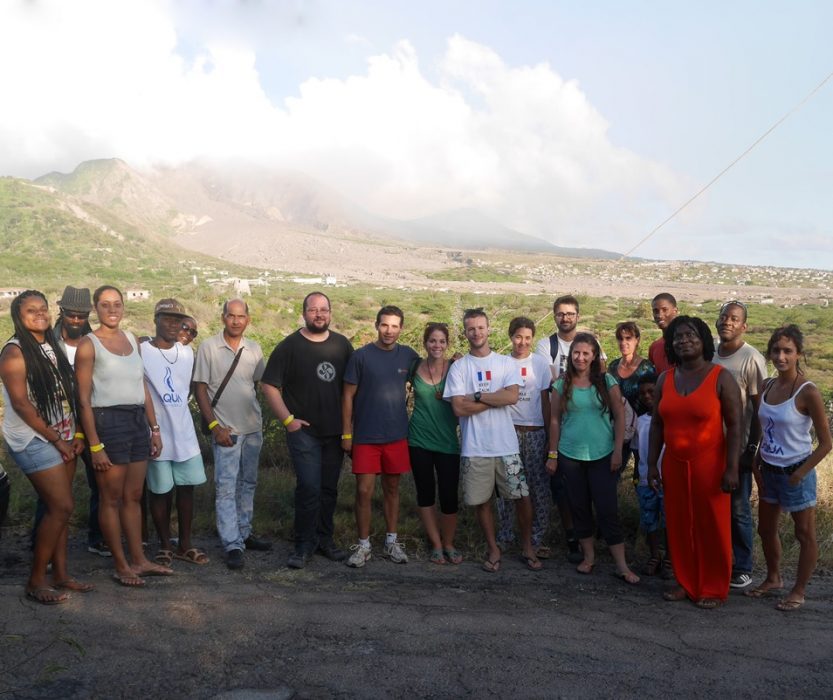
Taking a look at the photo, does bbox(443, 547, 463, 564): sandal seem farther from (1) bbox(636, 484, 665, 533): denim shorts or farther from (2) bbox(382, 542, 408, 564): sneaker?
(1) bbox(636, 484, 665, 533): denim shorts

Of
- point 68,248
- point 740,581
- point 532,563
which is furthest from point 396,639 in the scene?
point 68,248

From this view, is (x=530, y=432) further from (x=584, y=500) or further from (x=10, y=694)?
(x=10, y=694)

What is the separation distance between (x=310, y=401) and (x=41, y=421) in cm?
189

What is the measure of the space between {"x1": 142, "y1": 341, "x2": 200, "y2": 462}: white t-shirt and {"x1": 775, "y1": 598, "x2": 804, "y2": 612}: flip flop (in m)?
4.28

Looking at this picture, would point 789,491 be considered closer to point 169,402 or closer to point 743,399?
point 743,399

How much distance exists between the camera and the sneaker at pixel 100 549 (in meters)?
5.76

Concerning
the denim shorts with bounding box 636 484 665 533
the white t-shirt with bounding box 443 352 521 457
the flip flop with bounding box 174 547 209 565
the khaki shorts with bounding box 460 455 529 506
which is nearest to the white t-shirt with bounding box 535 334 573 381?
the white t-shirt with bounding box 443 352 521 457

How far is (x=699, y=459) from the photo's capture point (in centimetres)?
490

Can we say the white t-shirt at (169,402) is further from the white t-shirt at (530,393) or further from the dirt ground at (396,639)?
the white t-shirt at (530,393)

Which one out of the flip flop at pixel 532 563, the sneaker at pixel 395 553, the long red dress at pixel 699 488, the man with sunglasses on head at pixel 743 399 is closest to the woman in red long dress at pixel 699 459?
the long red dress at pixel 699 488

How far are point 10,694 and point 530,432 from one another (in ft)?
13.0

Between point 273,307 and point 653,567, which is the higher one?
point 273,307

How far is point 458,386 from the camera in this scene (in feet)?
18.4

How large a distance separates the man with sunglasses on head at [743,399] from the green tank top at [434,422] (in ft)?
6.87
